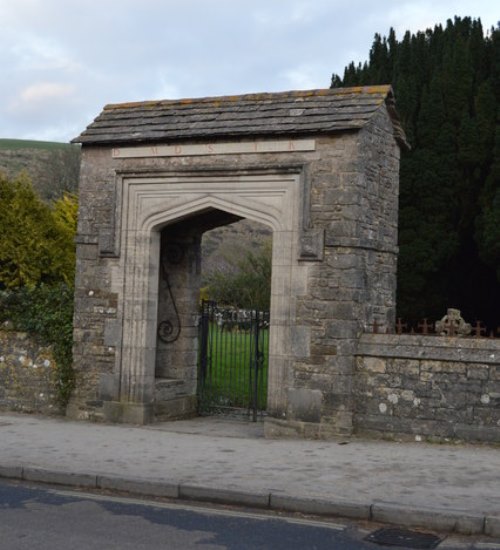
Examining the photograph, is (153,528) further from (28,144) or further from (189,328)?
(28,144)

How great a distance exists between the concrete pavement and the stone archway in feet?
2.69

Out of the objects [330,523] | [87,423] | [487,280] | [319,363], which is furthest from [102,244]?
[487,280]

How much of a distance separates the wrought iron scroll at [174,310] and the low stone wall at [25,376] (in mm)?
1861

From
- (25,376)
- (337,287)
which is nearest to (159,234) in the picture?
(337,287)

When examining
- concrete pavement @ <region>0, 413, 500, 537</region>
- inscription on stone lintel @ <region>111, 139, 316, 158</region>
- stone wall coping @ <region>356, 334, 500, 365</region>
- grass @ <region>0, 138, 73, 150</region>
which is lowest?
concrete pavement @ <region>0, 413, 500, 537</region>

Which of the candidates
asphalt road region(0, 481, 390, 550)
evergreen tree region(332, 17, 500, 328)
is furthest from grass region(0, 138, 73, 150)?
asphalt road region(0, 481, 390, 550)

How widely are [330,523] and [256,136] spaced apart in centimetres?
630

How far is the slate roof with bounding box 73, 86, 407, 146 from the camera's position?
1186 centimetres

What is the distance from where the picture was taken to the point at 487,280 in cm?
2314

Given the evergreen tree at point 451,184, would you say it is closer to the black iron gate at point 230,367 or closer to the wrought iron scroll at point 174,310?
the black iron gate at point 230,367

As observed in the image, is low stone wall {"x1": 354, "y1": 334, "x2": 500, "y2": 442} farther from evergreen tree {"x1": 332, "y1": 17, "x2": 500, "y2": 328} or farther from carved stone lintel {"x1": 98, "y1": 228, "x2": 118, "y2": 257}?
evergreen tree {"x1": 332, "y1": 17, "x2": 500, "y2": 328}

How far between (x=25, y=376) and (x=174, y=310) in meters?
2.63

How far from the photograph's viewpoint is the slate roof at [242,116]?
38.9 feet

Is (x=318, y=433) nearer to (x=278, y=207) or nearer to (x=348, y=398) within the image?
(x=348, y=398)
